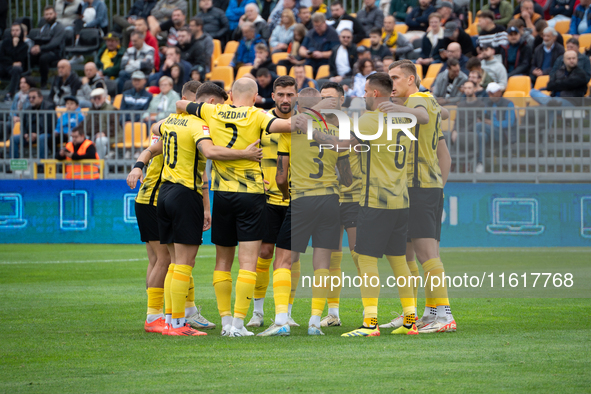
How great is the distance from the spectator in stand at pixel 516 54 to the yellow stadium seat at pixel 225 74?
6242mm

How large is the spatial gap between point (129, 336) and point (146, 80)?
12.6 m

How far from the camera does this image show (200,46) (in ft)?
60.0

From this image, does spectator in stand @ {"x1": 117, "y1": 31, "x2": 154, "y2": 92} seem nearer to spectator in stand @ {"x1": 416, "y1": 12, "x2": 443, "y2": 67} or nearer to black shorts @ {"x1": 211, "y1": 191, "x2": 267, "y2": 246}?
spectator in stand @ {"x1": 416, "y1": 12, "x2": 443, "y2": 67}

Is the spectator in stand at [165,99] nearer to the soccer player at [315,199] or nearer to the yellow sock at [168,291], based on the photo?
the yellow sock at [168,291]

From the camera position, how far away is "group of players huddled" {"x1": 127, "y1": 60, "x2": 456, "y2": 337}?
6.39 m

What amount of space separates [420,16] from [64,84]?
8.62 m

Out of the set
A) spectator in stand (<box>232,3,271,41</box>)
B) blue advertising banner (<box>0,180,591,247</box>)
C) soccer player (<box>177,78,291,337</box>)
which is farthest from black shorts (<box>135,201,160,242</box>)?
spectator in stand (<box>232,3,271,41</box>)

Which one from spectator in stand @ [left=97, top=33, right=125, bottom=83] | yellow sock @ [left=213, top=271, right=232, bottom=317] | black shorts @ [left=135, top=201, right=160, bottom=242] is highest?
spectator in stand @ [left=97, top=33, right=125, bottom=83]

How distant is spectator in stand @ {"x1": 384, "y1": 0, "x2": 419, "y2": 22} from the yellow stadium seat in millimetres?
4309

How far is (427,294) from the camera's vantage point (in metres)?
6.79

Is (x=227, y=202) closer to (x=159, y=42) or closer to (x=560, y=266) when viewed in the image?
(x=560, y=266)

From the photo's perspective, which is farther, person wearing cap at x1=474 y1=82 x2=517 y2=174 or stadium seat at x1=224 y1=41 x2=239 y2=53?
stadium seat at x1=224 y1=41 x2=239 y2=53

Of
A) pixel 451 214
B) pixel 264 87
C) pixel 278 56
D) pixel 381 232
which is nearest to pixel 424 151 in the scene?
Result: pixel 381 232

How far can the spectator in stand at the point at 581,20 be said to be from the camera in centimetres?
1658
